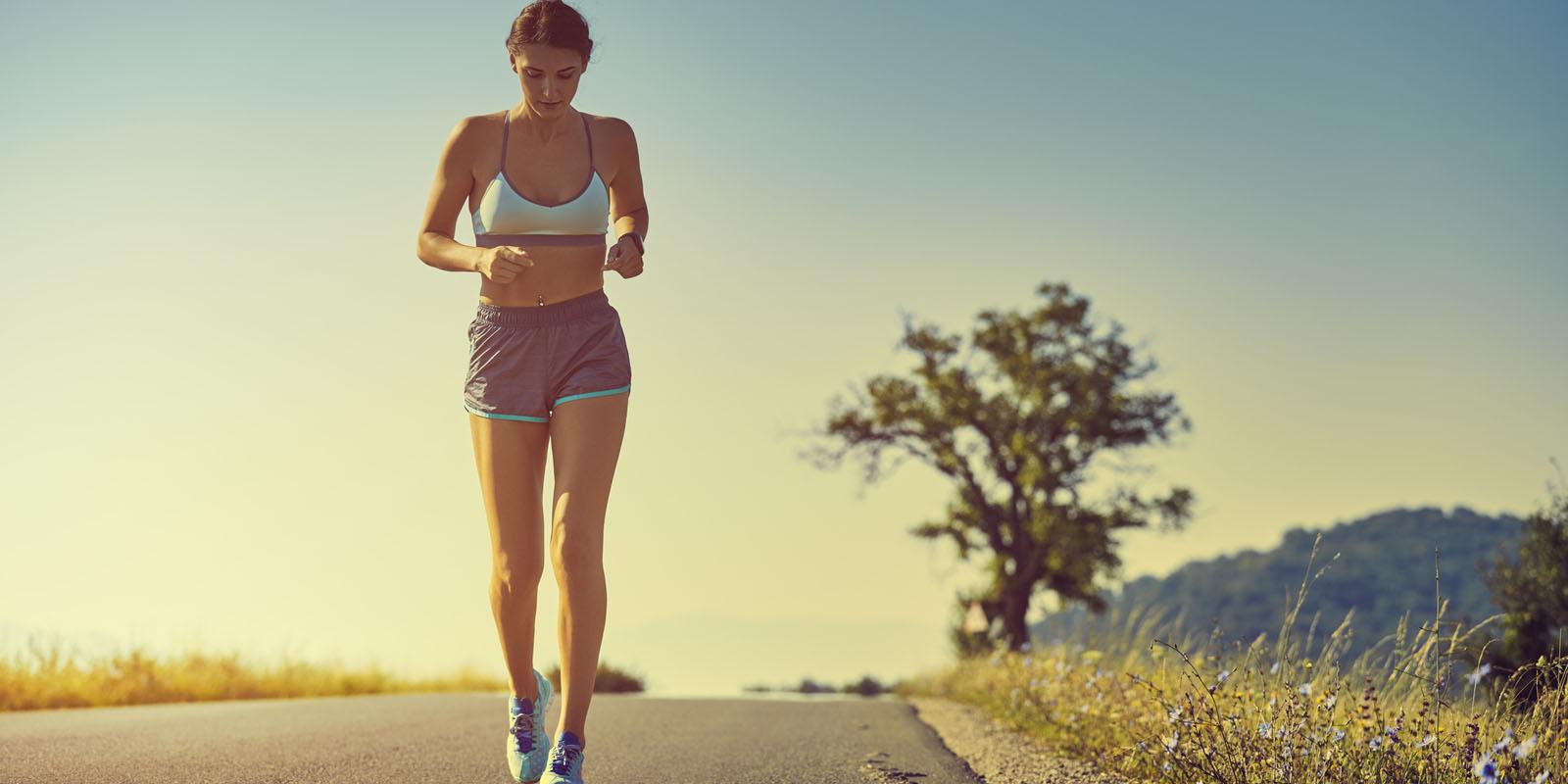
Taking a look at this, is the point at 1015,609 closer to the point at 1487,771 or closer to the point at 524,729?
the point at 524,729

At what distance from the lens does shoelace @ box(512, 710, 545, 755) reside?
14.3 feet

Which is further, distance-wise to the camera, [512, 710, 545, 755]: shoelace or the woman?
[512, 710, 545, 755]: shoelace

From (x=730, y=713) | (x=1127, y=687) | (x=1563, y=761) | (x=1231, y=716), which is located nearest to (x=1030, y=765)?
(x=1231, y=716)

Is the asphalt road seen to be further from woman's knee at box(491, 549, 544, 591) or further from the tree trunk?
the tree trunk

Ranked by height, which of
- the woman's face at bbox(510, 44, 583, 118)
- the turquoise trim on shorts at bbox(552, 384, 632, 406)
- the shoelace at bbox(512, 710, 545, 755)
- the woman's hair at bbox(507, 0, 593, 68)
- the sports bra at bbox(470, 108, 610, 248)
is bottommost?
the shoelace at bbox(512, 710, 545, 755)

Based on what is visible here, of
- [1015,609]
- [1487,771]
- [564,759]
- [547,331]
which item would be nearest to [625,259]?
[547,331]

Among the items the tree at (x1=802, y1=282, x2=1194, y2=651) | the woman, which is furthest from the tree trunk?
the woman

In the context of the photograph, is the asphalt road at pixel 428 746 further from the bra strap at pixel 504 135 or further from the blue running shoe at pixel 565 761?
the bra strap at pixel 504 135

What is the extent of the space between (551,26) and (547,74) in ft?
0.49

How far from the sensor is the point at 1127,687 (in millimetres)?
7391

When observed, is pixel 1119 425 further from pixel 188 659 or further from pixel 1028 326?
pixel 188 659

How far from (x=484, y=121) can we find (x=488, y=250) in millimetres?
613

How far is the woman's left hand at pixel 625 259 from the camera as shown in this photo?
4160 mm

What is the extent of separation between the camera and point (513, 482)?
4203mm
